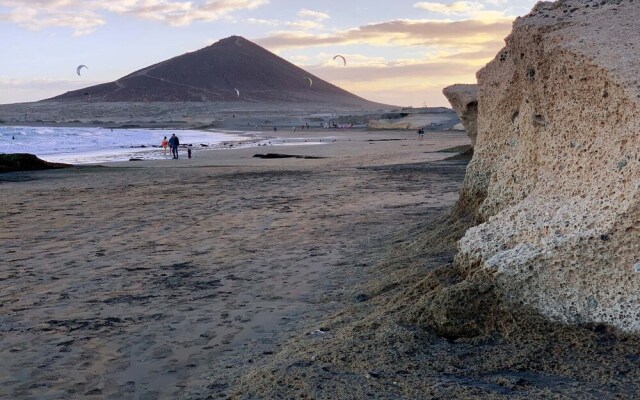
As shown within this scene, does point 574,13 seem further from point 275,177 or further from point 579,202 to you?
point 275,177

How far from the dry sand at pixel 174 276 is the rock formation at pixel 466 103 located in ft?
3.53

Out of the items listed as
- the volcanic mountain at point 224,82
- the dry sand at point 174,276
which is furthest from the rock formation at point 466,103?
the volcanic mountain at point 224,82

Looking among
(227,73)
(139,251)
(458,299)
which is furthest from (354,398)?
(227,73)

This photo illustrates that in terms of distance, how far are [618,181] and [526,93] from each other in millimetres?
1489

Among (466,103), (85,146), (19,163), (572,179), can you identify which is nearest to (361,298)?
(572,179)

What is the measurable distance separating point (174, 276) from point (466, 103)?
7.40 metres

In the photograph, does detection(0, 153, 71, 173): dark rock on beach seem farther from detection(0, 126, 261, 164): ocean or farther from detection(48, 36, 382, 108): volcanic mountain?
detection(48, 36, 382, 108): volcanic mountain

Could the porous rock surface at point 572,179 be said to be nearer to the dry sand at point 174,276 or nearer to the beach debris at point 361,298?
the beach debris at point 361,298

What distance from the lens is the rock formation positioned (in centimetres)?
1189

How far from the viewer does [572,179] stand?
3.95 m

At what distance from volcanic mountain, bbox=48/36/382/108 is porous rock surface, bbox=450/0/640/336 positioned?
13905 cm

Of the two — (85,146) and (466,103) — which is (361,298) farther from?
(85,146)

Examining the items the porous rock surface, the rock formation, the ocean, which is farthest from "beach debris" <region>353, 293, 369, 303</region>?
the ocean

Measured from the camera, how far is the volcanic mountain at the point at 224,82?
148750 mm
